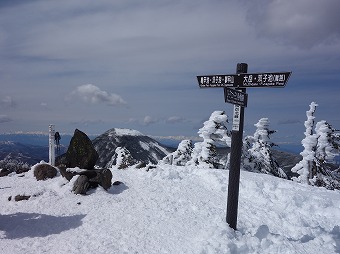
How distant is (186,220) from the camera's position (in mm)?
10180

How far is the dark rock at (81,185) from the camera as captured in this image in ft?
38.8

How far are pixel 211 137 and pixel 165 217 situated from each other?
16829 millimetres

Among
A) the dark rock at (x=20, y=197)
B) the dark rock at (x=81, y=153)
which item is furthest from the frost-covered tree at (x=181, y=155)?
the dark rock at (x=20, y=197)

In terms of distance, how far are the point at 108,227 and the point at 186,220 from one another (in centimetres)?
265

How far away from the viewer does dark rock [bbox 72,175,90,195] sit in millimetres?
11836

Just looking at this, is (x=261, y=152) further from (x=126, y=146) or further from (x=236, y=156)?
(x=126, y=146)

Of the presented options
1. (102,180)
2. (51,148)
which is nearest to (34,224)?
(102,180)

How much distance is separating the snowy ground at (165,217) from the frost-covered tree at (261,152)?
45.2 feet

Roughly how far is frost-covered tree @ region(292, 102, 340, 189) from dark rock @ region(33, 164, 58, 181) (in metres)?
21.7

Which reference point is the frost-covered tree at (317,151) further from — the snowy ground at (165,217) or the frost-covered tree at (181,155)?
the snowy ground at (165,217)

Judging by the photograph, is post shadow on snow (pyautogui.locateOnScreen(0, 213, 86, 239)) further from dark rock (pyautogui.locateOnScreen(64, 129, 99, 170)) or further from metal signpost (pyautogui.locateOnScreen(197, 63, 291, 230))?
metal signpost (pyautogui.locateOnScreen(197, 63, 291, 230))

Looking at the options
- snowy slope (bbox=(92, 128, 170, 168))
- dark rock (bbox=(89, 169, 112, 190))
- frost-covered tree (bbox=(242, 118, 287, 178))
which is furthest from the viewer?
snowy slope (bbox=(92, 128, 170, 168))

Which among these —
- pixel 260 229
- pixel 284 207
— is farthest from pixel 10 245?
pixel 284 207

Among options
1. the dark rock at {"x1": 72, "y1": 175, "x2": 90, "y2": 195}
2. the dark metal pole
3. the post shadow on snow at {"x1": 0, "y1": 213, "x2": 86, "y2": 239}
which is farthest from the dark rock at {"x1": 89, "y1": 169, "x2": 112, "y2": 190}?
the dark metal pole
